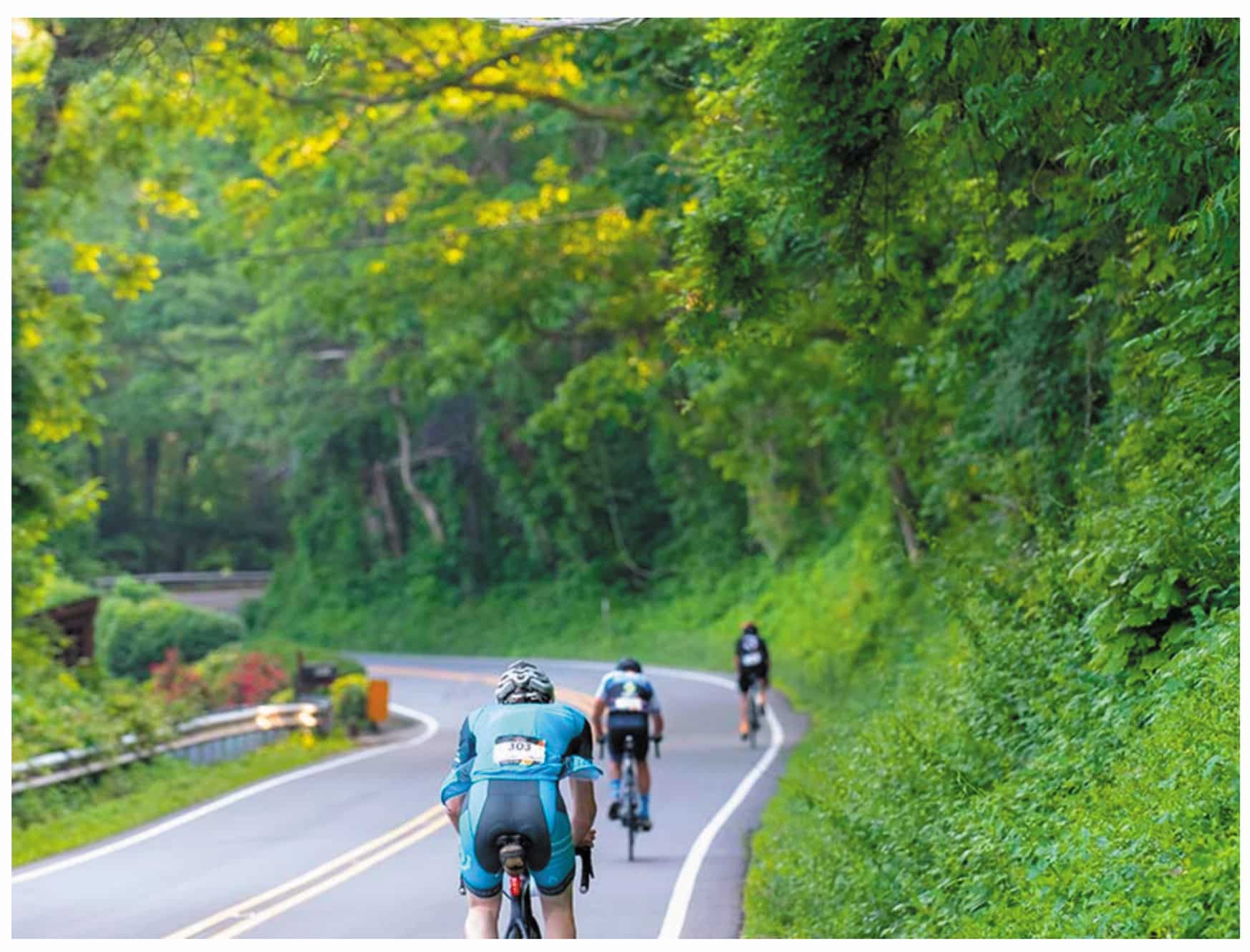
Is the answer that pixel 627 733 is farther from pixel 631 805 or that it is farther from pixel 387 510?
pixel 387 510

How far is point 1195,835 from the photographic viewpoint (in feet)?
23.9

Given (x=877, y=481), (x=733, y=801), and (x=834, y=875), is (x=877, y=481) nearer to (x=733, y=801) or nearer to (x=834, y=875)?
(x=733, y=801)

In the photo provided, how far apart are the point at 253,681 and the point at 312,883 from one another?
59.0 feet

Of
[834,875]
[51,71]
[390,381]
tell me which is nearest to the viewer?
[834,875]

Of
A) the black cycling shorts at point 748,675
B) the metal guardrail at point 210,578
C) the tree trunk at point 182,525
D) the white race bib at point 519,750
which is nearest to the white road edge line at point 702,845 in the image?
the black cycling shorts at point 748,675

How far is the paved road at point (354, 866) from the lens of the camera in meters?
12.2

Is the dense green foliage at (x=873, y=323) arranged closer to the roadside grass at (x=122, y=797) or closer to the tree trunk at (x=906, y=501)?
the tree trunk at (x=906, y=501)

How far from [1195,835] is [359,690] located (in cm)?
2190

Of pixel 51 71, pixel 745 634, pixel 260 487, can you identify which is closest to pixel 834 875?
pixel 51 71

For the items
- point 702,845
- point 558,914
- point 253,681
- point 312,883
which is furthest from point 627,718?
point 253,681

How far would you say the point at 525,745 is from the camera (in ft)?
24.2

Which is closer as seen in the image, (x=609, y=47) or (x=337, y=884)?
(x=337, y=884)

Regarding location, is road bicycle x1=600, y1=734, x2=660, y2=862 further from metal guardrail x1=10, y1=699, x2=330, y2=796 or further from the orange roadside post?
Answer: the orange roadside post

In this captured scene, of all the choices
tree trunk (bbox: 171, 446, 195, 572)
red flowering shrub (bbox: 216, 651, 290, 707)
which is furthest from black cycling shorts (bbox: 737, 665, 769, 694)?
tree trunk (bbox: 171, 446, 195, 572)
